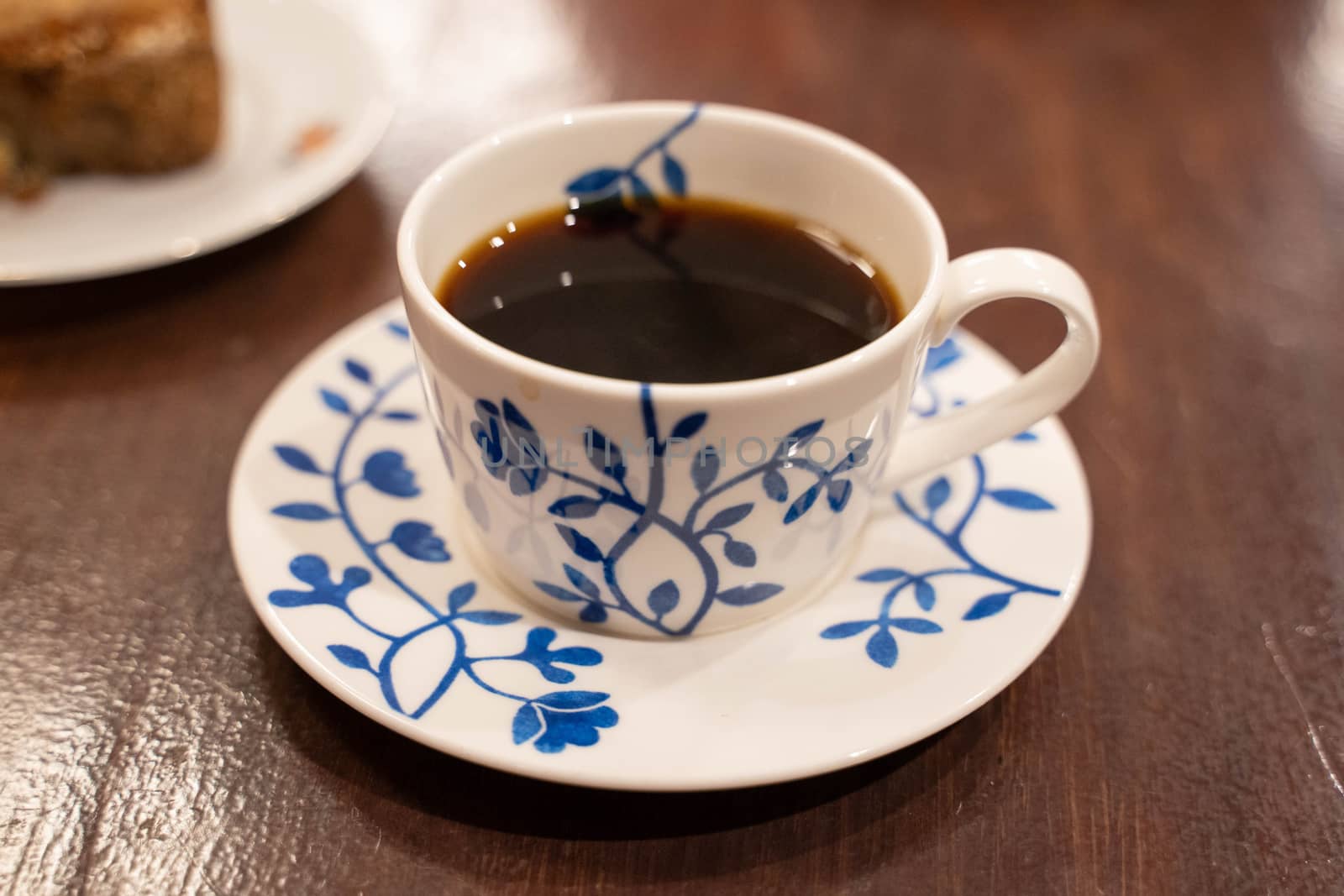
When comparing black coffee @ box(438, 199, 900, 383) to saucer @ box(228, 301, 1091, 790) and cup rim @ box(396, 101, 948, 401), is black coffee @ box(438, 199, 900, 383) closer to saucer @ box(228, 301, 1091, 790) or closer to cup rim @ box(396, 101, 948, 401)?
cup rim @ box(396, 101, 948, 401)

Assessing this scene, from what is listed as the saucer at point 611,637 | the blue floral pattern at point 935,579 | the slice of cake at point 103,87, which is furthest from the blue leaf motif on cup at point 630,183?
the slice of cake at point 103,87

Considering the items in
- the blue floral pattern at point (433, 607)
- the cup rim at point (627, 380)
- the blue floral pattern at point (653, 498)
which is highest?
the cup rim at point (627, 380)

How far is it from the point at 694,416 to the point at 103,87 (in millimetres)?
1008

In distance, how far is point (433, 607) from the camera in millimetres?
744

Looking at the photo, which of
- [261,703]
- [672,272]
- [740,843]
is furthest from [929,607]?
[261,703]

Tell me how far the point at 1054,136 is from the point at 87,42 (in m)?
1.30

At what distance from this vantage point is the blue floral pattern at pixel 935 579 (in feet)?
2.40

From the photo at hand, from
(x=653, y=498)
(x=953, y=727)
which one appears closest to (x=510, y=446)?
(x=653, y=498)

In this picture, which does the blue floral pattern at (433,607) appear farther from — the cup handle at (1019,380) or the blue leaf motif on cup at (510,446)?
the cup handle at (1019,380)

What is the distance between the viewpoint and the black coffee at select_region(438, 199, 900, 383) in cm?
80

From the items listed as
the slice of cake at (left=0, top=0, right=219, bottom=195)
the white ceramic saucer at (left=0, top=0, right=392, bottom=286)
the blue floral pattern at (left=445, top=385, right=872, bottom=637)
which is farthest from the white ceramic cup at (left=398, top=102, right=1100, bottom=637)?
the slice of cake at (left=0, top=0, right=219, bottom=195)

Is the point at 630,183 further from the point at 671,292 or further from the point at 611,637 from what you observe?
the point at 611,637

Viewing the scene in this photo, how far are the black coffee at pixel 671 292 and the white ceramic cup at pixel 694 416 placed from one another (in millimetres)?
27

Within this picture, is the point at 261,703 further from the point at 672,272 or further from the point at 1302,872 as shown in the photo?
the point at 1302,872
